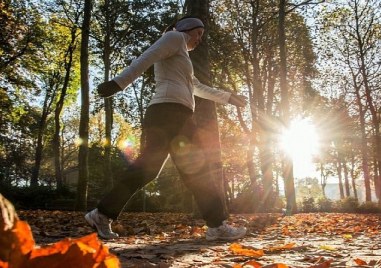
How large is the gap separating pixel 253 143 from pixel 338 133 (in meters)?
12.8

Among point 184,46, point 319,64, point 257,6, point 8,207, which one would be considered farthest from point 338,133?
point 8,207

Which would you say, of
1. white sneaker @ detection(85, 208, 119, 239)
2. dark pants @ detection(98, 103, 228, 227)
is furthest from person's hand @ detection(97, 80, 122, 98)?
white sneaker @ detection(85, 208, 119, 239)

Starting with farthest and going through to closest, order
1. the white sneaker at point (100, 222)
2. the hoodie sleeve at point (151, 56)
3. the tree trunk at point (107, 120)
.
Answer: the tree trunk at point (107, 120), the white sneaker at point (100, 222), the hoodie sleeve at point (151, 56)

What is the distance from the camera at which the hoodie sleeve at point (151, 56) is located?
139 inches

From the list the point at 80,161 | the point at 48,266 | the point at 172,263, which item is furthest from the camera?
the point at 80,161

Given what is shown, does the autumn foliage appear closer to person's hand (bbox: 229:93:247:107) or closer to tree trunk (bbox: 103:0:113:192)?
person's hand (bbox: 229:93:247:107)

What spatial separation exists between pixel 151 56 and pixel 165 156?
963 mm

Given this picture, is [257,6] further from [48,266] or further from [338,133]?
[48,266]

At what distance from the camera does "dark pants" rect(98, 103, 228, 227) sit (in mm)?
3846

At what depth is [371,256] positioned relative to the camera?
308 cm

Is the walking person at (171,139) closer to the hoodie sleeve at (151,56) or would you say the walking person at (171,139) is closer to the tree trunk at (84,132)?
the hoodie sleeve at (151,56)

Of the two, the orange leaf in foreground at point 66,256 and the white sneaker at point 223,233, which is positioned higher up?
the orange leaf in foreground at point 66,256

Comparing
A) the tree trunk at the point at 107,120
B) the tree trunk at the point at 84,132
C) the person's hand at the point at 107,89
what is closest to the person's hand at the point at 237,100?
the person's hand at the point at 107,89

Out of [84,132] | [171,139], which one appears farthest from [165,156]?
[84,132]
